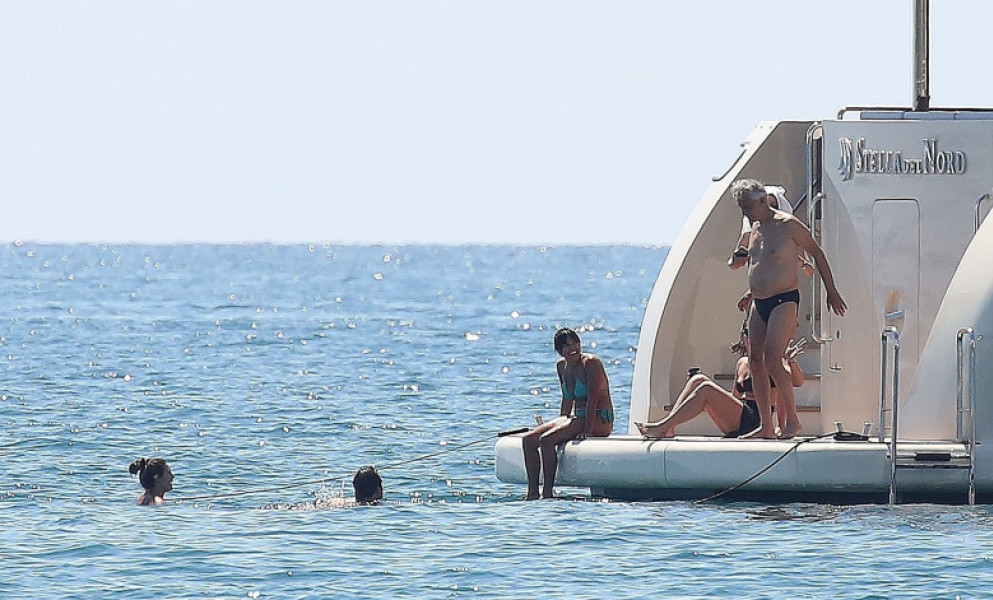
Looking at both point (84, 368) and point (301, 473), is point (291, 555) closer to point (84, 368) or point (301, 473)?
point (301, 473)

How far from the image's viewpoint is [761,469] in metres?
12.5

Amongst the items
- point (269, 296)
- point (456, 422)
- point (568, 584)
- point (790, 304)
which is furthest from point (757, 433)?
point (269, 296)

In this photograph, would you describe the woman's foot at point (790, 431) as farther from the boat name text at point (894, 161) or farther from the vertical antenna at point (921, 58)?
the vertical antenna at point (921, 58)

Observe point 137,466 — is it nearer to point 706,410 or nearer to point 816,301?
point 706,410

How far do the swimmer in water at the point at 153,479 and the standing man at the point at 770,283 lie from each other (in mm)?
4003

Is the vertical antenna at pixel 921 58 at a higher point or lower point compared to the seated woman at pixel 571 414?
higher

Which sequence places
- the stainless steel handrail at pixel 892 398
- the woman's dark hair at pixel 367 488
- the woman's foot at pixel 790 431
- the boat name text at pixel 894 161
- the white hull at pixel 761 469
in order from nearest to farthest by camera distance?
the stainless steel handrail at pixel 892 398 < the white hull at pixel 761 469 < the boat name text at pixel 894 161 < the woman's foot at pixel 790 431 < the woman's dark hair at pixel 367 488

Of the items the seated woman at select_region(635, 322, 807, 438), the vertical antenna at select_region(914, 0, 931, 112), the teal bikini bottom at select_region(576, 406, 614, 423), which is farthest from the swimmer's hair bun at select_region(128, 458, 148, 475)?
the vertical antenna at select_region(914, 0, 931, 112)

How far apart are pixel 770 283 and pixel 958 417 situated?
136 centimetres

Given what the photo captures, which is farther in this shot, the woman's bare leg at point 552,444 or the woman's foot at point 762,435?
the woman's bare leg at point 552,444

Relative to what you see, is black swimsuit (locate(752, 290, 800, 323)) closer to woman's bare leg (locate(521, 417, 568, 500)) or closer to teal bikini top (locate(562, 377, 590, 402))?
teal bikini top (locate(562, 377, 590, 402))

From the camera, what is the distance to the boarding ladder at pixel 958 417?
476 inches

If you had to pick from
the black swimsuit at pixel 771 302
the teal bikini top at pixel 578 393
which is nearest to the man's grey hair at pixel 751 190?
the black swimsuit at pixel 771 302

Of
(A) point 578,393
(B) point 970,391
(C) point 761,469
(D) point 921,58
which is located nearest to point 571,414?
(A) point 578,393
